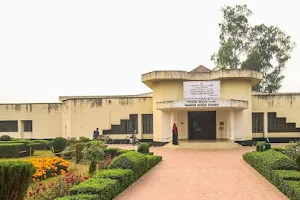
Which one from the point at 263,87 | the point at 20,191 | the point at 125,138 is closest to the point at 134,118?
the point at 125,138

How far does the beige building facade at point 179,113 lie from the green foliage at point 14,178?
17.0m

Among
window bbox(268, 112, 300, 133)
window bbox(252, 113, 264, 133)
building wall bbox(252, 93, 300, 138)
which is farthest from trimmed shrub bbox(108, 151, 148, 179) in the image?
window bbox(268, 112, 300, 133)

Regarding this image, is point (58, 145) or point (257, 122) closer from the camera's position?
point (58, 145)

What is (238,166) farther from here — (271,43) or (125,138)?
(271,43)

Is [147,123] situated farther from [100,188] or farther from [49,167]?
[100,188]

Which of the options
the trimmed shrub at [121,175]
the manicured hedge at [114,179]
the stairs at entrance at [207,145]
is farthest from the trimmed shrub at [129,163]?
the stairs at entrance at [207,145]

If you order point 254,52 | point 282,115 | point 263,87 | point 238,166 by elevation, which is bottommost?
point 238,166

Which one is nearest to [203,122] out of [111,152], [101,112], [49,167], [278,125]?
[278,125]

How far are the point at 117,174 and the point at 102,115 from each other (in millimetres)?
19235

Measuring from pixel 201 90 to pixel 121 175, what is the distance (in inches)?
565

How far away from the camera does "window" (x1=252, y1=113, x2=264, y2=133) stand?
28828mm

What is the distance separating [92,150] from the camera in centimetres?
1490

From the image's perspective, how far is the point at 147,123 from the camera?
2955 cm

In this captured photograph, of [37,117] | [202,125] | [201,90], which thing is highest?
[201,90]
